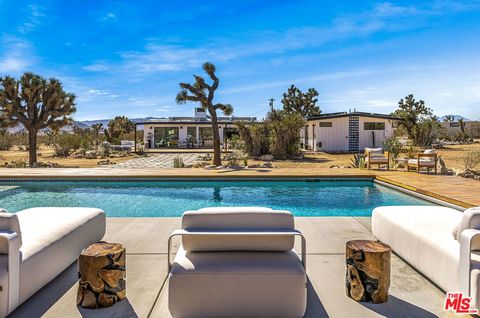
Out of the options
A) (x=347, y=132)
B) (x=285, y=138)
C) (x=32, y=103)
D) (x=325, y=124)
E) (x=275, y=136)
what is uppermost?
(x=32, y=103)

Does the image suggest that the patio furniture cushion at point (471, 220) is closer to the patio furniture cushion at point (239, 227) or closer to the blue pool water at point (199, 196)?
the patio furniture cushion at point (239, 227)

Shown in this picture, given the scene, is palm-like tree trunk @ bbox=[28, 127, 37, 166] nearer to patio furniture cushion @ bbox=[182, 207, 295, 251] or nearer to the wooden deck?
the wooden deck

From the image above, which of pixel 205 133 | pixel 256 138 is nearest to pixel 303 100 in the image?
pixel 205 133

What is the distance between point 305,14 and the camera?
37.4 ft

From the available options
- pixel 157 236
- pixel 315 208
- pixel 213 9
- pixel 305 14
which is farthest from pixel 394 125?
pixel 157 236

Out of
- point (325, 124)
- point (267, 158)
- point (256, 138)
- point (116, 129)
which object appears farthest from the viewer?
point (116, 129)

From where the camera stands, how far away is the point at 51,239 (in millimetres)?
2809

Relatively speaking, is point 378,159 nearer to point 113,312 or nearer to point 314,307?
point 314,307

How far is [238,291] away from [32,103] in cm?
1653

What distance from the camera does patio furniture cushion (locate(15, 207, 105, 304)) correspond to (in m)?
2.46

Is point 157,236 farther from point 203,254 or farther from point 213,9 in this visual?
point 213,9

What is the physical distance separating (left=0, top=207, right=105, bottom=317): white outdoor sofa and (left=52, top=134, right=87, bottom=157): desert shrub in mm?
18955

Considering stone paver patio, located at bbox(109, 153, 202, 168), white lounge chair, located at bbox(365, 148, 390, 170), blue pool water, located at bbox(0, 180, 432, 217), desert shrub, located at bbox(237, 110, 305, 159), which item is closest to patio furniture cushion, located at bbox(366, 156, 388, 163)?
white lounge chair, located at bbox(365, 148, 390, 170)

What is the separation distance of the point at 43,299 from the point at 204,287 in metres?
1.27
